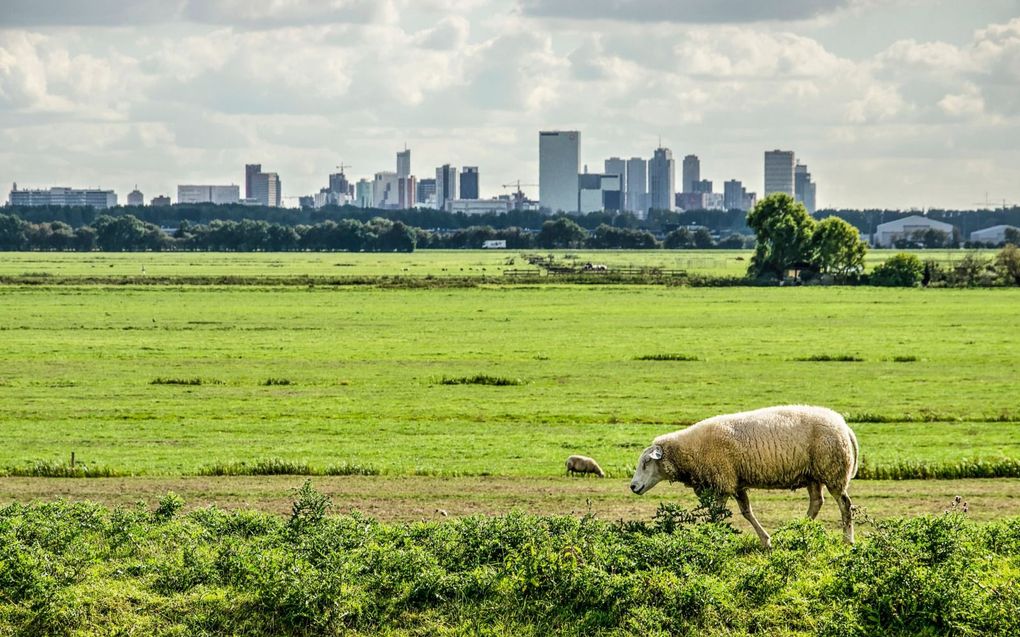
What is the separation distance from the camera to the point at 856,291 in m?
114

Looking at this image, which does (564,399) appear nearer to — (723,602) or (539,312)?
(723,602)

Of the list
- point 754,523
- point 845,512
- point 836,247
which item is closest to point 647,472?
point 754,523

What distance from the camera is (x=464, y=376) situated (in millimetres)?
49406

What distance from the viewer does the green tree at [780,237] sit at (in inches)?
4970

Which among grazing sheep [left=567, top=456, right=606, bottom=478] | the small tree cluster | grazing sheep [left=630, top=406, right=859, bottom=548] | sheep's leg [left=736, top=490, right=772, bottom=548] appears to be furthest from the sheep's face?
the small tree cluster

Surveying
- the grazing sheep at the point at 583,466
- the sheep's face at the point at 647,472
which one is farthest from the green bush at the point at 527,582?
the grazing sheep at the point at 583,466

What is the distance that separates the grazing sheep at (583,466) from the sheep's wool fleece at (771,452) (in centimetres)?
714

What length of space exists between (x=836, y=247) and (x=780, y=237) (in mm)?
5640

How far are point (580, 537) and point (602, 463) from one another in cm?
992

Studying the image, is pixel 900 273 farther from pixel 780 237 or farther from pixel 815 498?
pixel 815 498

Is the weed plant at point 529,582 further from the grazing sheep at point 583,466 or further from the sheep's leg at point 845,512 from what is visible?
the grazing sheep at point 583,466

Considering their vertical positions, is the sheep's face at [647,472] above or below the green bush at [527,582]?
above

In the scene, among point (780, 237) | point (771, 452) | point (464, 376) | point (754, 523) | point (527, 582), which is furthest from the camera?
point (780, 237)

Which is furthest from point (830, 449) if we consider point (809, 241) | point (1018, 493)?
point (809, 241)
